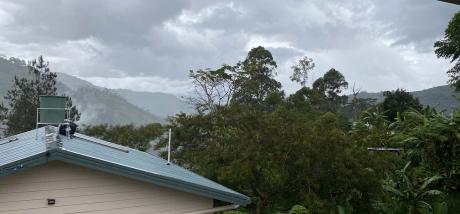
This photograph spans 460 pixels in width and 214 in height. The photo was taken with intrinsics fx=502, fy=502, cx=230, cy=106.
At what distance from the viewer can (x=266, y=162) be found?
1404cm

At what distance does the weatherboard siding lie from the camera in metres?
7.91

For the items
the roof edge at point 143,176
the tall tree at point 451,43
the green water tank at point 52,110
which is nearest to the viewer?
the roof edge at point 143,176

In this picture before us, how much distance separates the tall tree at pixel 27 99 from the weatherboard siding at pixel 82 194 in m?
41.6

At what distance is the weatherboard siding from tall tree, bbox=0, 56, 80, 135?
4165 cm

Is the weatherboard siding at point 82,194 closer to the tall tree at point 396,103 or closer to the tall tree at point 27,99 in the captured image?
the tall tree at point 396,103

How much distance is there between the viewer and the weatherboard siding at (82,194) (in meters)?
7.91

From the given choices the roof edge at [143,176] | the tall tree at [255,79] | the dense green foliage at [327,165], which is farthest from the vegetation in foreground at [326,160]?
the tall tree at [255,79]

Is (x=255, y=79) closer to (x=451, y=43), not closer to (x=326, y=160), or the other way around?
(x=451, y=43)

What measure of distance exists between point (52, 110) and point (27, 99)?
41.9 m

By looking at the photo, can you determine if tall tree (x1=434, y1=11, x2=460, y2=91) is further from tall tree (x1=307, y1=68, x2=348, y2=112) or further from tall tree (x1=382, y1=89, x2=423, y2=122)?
tall tree (x1=307, y1=68, x2=348, y2=112)

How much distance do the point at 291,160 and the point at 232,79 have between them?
2729 centimetres

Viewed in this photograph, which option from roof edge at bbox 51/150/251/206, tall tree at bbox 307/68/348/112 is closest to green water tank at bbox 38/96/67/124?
roof edge at bbox 51/150/251/206

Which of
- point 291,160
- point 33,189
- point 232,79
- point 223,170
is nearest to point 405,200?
point 291,160

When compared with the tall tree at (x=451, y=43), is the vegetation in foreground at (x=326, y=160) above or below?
below
